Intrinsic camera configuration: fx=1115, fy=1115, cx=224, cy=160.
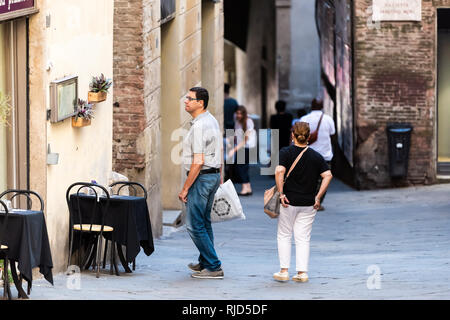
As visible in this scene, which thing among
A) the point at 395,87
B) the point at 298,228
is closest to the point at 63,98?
the point at 298,228

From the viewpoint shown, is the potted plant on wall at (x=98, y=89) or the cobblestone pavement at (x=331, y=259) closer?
the cobblestone pavement at (x=331, y=259)

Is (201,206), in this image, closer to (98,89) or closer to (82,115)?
(82,115)

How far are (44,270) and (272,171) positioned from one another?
1487 cm

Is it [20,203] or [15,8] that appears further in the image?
[20,203]

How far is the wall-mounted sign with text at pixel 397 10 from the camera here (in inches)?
761

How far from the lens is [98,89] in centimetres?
1108

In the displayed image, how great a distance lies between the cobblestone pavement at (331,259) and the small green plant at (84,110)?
59.0 inches

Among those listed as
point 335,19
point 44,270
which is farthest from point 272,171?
point 44,270

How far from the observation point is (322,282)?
1007cm

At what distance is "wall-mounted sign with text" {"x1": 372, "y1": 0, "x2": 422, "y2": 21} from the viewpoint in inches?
761

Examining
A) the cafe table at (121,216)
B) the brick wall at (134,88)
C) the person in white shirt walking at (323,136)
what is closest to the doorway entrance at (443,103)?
the person in white shirt walking at (323,136)

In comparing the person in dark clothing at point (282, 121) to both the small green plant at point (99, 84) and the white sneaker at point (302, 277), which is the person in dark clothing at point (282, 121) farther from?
the white sneaker at point (302, 277)

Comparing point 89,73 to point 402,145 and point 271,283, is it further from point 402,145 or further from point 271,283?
point 402,145

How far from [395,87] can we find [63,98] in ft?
34.6
